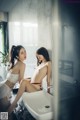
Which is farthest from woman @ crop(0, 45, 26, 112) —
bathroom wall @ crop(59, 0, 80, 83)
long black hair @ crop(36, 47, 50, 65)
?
bathroom wall @ crop(59, 0, 80, 83)

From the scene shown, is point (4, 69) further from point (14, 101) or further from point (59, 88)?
point (59, 88)

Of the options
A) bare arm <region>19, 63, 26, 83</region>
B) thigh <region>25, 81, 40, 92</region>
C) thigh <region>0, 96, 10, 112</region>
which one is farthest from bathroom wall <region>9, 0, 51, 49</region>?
thigh <region>0, 96, 10, 112</region>

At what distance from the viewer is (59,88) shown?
145 cm

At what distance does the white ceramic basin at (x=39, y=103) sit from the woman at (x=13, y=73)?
0.13 meters

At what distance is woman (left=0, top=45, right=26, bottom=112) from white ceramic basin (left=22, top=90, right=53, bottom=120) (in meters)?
0.13

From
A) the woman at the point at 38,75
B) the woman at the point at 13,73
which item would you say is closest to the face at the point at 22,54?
the woman at the point at 13,73

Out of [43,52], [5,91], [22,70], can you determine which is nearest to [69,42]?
[43,52]

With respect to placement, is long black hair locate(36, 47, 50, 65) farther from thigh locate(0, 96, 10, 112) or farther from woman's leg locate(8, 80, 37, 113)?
thigh locate(0, 96, 10, 112)

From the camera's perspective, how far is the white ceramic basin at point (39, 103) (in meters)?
1.40

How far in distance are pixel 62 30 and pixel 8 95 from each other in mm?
636

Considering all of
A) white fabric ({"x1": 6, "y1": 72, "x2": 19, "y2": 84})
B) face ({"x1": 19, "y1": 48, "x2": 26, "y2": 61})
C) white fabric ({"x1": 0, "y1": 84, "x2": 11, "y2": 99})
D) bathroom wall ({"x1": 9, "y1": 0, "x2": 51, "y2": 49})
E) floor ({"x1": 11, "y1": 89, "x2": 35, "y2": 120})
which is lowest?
floor ({"x1": 11, "y1": 89, "x2": 35, "y2": 120})

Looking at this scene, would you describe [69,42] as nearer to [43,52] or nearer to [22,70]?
[43,52]

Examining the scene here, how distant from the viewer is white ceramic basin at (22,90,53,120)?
4.59 ft

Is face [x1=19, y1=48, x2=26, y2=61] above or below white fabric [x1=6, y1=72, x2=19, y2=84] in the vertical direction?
above
